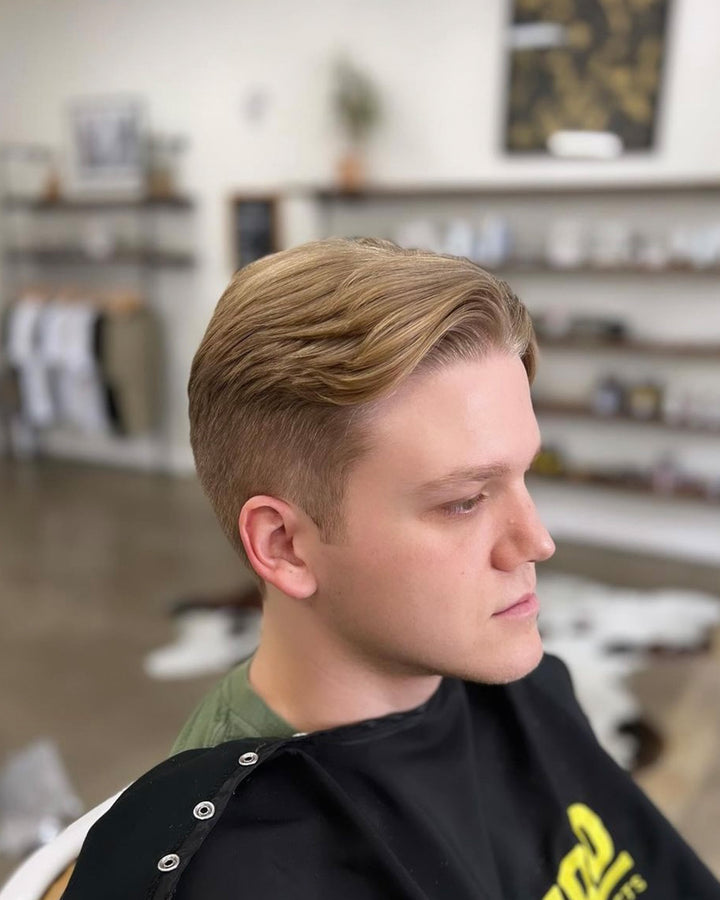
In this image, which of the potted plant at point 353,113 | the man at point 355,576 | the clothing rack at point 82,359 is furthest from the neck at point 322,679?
the clothing rack at point 82,359

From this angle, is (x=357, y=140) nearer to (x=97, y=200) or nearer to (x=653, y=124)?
(x=653, y=124)

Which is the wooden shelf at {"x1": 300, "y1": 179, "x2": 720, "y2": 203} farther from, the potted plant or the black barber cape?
the black barber cape

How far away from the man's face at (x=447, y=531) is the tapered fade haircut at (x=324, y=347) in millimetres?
22

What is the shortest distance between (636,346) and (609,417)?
36cm

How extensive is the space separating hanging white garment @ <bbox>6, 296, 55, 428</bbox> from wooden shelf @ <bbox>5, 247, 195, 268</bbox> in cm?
33

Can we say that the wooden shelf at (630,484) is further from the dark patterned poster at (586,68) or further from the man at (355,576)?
the man at (355,576)

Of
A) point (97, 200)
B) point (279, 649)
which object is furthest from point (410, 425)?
point (97, 200)

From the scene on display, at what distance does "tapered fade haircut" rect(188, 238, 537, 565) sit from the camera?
66 cm

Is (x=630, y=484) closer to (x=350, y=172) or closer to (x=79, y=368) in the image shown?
(x=350, y=172)

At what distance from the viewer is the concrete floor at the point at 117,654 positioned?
2127mm

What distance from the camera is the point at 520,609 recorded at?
75cm

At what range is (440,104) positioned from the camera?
392 centimetres

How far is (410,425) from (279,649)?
31 centimetres

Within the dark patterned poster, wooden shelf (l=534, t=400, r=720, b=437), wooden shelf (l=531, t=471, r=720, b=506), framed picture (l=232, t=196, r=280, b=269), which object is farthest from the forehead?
framed picture (l=232, t=196, r=280, b=269)
